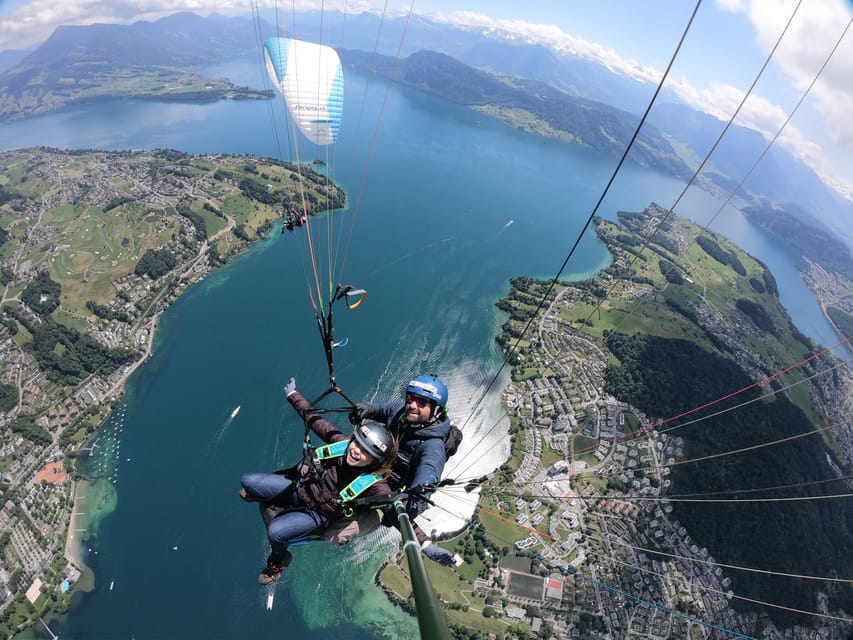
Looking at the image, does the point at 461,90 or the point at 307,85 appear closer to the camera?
the point at 307,85

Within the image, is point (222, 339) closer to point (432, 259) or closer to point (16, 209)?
point (432, 259)

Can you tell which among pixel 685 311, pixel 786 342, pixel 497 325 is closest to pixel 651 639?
pixel 497 325

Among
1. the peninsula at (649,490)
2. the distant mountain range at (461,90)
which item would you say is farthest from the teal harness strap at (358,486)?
the distant mountain range at (461,90)

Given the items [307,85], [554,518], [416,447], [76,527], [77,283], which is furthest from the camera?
[77,283]

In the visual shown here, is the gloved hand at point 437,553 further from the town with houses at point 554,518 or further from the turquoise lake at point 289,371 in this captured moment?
the turquoise lake at point 289,371

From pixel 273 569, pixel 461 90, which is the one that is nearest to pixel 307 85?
pixel 273 569

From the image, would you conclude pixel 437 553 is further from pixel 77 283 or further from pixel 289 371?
pixel 77 283

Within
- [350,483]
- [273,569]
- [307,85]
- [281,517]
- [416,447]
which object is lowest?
[273,569]
